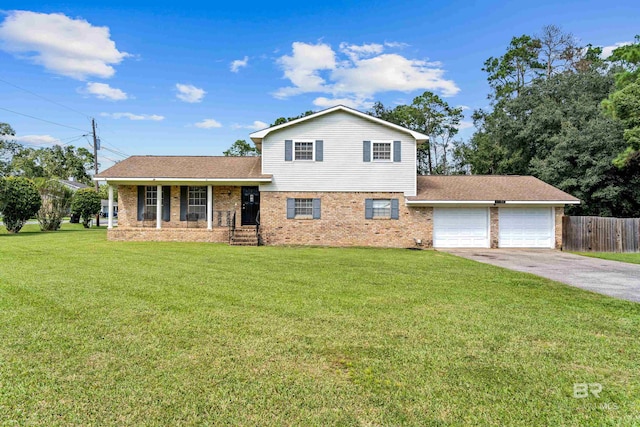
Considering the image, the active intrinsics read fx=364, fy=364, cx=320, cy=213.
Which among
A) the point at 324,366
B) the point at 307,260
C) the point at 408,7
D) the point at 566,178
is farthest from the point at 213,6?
the point at 566,178

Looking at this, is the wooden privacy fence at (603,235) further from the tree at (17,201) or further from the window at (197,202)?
the tree at (17,201)

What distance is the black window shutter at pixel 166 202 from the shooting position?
59.0 feet

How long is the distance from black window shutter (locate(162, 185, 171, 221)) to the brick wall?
15.9ft

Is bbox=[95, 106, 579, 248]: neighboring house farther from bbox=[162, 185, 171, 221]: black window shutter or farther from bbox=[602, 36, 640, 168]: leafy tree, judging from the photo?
bbox=[602, 36, 640, 168]: leafy tree

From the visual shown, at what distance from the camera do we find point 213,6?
18203 millimetres

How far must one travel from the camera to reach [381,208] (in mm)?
17047

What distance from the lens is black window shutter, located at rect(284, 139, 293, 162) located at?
17.1 m

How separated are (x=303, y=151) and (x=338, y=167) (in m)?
1.81

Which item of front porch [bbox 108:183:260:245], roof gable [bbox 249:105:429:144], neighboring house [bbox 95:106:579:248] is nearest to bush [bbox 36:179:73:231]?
front porch [bbox 108:183:260:245]

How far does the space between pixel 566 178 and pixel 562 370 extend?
875 inches

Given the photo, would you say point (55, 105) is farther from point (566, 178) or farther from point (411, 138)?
point (566, 178)

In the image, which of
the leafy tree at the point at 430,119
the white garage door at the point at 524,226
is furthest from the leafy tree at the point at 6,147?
the white garage door at the point at 524,226
